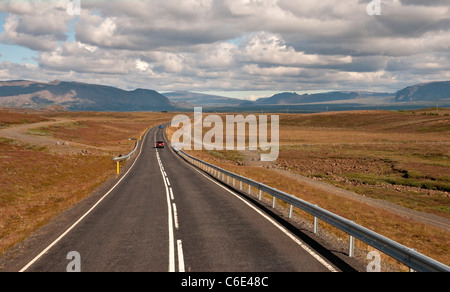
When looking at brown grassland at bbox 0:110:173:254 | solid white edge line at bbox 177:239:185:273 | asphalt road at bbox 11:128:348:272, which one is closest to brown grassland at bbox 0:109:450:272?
brown grassland at bbox 0:110:173:254

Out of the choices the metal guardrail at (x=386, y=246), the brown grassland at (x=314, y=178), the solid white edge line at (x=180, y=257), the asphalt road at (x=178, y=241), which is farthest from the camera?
the brown grassland at (x=314, y=178)

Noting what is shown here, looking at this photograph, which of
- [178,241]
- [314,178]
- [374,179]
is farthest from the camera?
[314,178]

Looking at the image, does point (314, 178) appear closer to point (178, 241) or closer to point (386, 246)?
point (178, 241)

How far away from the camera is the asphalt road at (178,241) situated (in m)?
8.38

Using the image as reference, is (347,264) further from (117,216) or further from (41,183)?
(41,183)

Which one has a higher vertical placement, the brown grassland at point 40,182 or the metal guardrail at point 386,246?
→ the metal guardrail at point 386,246

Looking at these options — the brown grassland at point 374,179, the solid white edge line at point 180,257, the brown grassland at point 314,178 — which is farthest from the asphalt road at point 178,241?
the brown grassland at point 374,179

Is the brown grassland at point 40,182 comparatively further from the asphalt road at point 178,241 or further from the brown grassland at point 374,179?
the brown grassland at point 374,179

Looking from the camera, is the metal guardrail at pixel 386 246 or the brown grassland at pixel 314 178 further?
the brown grassland at pixel 314 178

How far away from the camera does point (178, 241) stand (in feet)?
34.2

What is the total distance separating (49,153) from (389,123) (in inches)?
3919

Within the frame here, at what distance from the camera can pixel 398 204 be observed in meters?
26.0

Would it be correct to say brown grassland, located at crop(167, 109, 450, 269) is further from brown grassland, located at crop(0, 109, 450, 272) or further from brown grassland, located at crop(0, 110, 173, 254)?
brown grassland, located at crop(0, 110, 173, 254)

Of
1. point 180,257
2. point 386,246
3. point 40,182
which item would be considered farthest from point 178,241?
point 40,182
